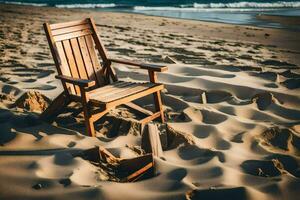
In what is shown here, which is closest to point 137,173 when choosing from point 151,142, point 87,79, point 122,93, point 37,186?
point 151,142

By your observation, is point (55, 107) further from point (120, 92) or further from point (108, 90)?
point (120, 92)

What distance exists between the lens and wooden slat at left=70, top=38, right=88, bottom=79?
416cm

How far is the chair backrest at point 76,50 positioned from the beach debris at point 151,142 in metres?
1.13

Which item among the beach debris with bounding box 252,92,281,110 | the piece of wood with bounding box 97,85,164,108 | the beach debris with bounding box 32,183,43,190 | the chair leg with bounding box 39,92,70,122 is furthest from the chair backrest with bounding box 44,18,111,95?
the beach debris with bounding box 252,92,281,110

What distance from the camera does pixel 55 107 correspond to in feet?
12.4

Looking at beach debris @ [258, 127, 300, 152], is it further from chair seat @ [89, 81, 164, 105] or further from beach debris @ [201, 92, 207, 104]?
chair seat @ [89, 81, 164, 105]

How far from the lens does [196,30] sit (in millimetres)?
10773

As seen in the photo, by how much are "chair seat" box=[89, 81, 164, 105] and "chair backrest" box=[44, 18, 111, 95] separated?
0.40 m

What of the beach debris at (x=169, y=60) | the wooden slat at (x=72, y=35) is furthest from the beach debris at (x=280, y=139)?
the beach debris at (x=169, y=60)

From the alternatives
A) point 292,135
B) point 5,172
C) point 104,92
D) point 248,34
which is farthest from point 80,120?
point 248,34

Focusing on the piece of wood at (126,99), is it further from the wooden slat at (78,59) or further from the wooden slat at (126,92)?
the wooden slat at (78,59)

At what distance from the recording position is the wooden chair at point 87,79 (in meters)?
3.40

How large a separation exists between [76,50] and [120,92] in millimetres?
983

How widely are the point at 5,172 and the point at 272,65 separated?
16.5 feet
